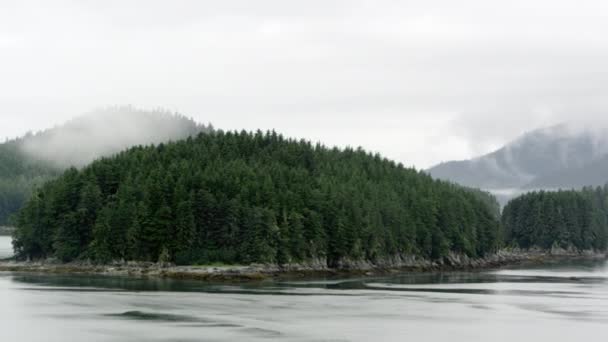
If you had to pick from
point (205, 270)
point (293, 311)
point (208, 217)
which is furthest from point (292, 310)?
point (208, 217)

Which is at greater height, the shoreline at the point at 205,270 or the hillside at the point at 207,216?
the hillside at the point at 207,216

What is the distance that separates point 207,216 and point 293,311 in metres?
60.2

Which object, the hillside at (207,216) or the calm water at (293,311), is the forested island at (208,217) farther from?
the calm water at (293,311)

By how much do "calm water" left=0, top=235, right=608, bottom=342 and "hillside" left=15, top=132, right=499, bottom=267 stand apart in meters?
14.8

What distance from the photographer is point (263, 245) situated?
5945 inches

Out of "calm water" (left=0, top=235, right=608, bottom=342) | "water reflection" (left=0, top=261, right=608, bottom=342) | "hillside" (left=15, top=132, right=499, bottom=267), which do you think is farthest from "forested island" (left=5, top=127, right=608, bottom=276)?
"calm water" (left=0, top=235, right=608, bottom=342)

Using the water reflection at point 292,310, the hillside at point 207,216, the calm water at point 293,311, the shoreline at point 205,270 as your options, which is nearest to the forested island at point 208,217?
the hillside at point 207,216

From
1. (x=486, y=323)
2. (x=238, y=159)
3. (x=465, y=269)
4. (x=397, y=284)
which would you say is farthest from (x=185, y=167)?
(x=486, y=323)

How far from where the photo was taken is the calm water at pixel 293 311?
270 ft

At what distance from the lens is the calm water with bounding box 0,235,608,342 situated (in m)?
82.3

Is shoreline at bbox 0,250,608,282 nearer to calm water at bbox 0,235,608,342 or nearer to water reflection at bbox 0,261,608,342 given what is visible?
water reflection at bbox 0,261,608,342

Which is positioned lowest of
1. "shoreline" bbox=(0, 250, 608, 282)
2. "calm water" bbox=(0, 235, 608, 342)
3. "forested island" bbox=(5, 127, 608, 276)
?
"calm water" bbox=(0, 235, 608, 342)

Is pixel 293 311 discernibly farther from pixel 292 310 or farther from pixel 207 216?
pixel 207 216

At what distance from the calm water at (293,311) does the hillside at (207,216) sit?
1481 centimetres
